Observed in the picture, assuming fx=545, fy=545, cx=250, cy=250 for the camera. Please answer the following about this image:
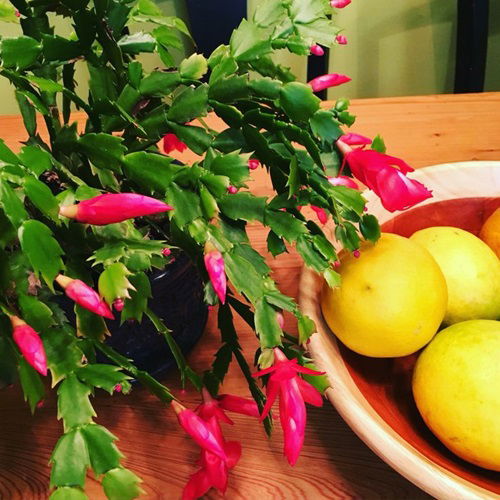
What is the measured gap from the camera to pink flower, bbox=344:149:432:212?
15.1 inches

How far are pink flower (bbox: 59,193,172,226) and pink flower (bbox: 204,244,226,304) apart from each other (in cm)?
4

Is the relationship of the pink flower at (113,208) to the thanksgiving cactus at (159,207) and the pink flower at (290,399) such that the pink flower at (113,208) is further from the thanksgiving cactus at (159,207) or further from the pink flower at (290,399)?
the pink flower at (290,399)

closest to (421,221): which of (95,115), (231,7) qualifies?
(95,115)

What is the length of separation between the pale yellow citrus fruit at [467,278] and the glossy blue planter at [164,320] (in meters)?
0.23

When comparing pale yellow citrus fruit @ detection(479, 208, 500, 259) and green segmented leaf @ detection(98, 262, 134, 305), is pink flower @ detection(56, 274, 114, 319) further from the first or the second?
pale yellow citrus fruit @ detection(479, 208, 500, 259)

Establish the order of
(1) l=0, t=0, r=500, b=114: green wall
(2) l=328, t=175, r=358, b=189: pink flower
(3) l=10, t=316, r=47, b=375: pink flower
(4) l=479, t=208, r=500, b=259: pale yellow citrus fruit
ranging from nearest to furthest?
(3) l=10, t=316, r=47, b=375: pink flower, (2) l=328, t=175, r=358, b=189: pink flower, (4) l=479, t=208, r=500, b=259: pale yellow citrus fruit, (1) l=0, t=0, r=500, b=114: green wall

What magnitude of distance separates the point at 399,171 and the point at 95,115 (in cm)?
23

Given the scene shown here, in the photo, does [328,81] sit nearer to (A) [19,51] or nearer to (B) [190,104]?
(B) [190,104]

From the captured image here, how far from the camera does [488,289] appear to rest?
505mm

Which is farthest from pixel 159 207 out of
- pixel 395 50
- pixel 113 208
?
pixel 395 50

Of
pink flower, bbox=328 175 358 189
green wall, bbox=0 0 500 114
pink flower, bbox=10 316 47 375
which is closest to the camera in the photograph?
pink flower, bbox=10 316 47 375

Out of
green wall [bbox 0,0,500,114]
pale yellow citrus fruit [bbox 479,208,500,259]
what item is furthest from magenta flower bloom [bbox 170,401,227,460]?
green wall [bbox 0,0,500,114]

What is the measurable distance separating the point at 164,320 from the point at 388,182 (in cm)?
23

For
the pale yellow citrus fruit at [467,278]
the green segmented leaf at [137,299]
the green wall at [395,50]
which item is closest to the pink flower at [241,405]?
the green segmented leaf at [137,299]
